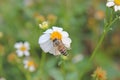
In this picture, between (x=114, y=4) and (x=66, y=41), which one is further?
(x=114, y=4)

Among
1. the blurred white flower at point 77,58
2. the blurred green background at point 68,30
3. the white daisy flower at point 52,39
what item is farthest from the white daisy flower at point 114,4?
the blurred white flower at point 77,58

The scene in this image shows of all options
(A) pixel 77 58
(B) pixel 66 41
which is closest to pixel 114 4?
(B) pixel 66 41

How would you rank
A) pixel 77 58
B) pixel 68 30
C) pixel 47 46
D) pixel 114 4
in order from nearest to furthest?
pixel 47 46 → pixel 114 4 → pixel 77 58 → pixel 68 30

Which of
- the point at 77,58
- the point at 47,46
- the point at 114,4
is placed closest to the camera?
the point at 47,46

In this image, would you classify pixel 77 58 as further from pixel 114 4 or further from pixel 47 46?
pixel 47 46

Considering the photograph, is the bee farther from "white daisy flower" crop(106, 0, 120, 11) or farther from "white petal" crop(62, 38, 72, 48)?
"white daisy flower" crop(106, 0, 120, 11)

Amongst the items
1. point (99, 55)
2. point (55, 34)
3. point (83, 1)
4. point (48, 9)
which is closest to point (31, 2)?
point (48, 9)
